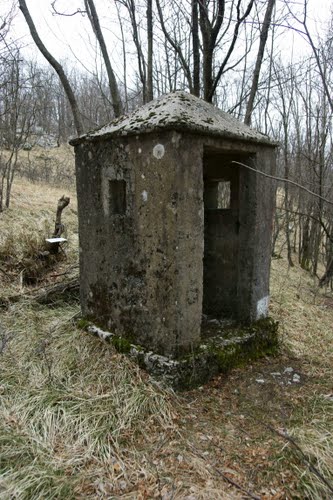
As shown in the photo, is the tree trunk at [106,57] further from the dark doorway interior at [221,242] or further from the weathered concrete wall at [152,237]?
the weathered concrete wall at [152,237]

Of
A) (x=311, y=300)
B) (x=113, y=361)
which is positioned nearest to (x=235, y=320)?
(x=113, y=361)

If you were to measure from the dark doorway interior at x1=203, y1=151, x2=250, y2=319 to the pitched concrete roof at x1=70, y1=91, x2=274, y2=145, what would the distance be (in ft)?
1.38

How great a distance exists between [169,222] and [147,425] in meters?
1.50

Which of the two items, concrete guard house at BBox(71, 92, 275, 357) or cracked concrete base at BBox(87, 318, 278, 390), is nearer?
concrete guard house at BBox(71, 92, 275, 357)

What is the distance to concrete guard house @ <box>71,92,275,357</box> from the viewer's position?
2.91 m

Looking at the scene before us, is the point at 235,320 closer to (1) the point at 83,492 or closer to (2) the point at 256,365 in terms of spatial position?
(2) the point at 256,365

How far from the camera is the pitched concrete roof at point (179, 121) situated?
2826mm

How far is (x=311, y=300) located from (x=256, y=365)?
14.1 ft

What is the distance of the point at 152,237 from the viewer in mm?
3033

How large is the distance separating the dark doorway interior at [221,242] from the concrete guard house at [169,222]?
12 mm

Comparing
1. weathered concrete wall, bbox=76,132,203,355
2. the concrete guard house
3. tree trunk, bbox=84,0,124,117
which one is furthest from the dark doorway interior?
tree trunk, bbox=84,0,124,117

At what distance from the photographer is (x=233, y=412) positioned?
9.52 ft

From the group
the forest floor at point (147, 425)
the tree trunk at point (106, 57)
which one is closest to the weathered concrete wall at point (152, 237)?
the forest floor at point (147, 425)

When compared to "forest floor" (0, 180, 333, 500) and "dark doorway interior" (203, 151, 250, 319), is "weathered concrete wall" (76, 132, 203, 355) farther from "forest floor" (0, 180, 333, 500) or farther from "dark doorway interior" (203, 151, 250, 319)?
"dark doorway interior" (203, 151, 250, 319)
